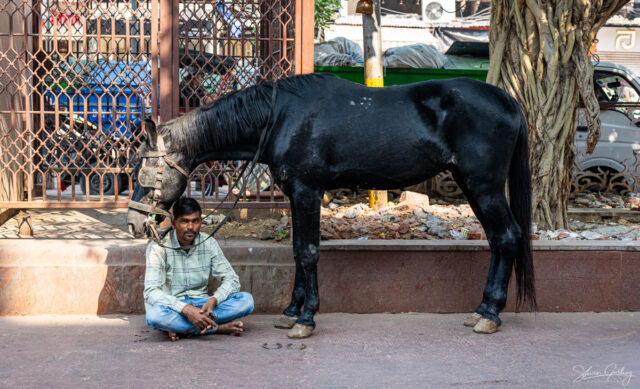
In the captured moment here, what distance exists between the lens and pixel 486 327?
4.82 meters

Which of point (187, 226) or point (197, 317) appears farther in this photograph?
point (187, 226)

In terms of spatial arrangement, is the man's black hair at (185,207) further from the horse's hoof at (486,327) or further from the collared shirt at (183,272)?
the horse's hoof at (486,327)

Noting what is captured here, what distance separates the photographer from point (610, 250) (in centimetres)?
543

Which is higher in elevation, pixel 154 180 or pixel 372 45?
pixel 372 45

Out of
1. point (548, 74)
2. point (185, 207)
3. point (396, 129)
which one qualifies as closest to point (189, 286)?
point (185, 207)

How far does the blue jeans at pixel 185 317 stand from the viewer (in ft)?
14.7

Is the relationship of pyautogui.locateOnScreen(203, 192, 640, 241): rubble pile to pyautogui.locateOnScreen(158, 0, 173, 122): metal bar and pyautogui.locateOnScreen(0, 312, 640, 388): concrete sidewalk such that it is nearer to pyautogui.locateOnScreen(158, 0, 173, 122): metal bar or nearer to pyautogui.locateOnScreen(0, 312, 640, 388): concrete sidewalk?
pyautogui.locateOnScreen(0, 312, 640, 388): concrete sidewalk

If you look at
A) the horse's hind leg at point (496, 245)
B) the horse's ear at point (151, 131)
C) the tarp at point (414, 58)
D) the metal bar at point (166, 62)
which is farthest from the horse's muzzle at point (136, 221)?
the tarp at point (414, 58)

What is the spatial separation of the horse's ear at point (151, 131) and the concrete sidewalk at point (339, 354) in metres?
1.31

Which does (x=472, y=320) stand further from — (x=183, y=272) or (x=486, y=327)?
(x=183, y=272)

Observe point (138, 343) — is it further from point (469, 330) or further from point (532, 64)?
point (532, 64)

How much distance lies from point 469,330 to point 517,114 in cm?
155

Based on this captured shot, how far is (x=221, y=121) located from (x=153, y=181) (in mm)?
614

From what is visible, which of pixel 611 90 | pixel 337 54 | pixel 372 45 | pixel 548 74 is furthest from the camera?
pixel 337 54
